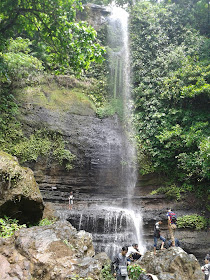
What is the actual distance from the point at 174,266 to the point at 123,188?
855 cm

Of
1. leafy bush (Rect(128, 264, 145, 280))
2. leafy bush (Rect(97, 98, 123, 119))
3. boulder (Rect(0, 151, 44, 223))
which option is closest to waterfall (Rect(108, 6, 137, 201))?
leafy bush (Rect(97, 98, 123, 119))

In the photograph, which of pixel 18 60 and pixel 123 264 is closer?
pixel 123 264

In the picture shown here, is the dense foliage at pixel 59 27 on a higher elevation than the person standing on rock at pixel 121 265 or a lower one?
higher

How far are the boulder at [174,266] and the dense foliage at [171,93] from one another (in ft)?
17.6

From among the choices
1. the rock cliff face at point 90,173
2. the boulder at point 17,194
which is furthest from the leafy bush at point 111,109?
the boulder at point 17,194

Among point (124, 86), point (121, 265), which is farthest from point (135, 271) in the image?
point (124, 86)

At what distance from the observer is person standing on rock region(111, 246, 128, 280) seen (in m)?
4.48

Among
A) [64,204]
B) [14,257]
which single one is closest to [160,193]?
[64,204]

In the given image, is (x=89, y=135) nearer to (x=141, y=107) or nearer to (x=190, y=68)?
(x=141, y=107)

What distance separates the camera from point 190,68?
13.9 meters

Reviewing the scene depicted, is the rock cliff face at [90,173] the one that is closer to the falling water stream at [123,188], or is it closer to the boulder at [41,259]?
the falling water stream at [123,188]

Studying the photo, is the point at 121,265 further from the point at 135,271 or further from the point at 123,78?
the point at 123,78

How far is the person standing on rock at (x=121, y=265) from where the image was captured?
14.7ft

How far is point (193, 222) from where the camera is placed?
10516mm
